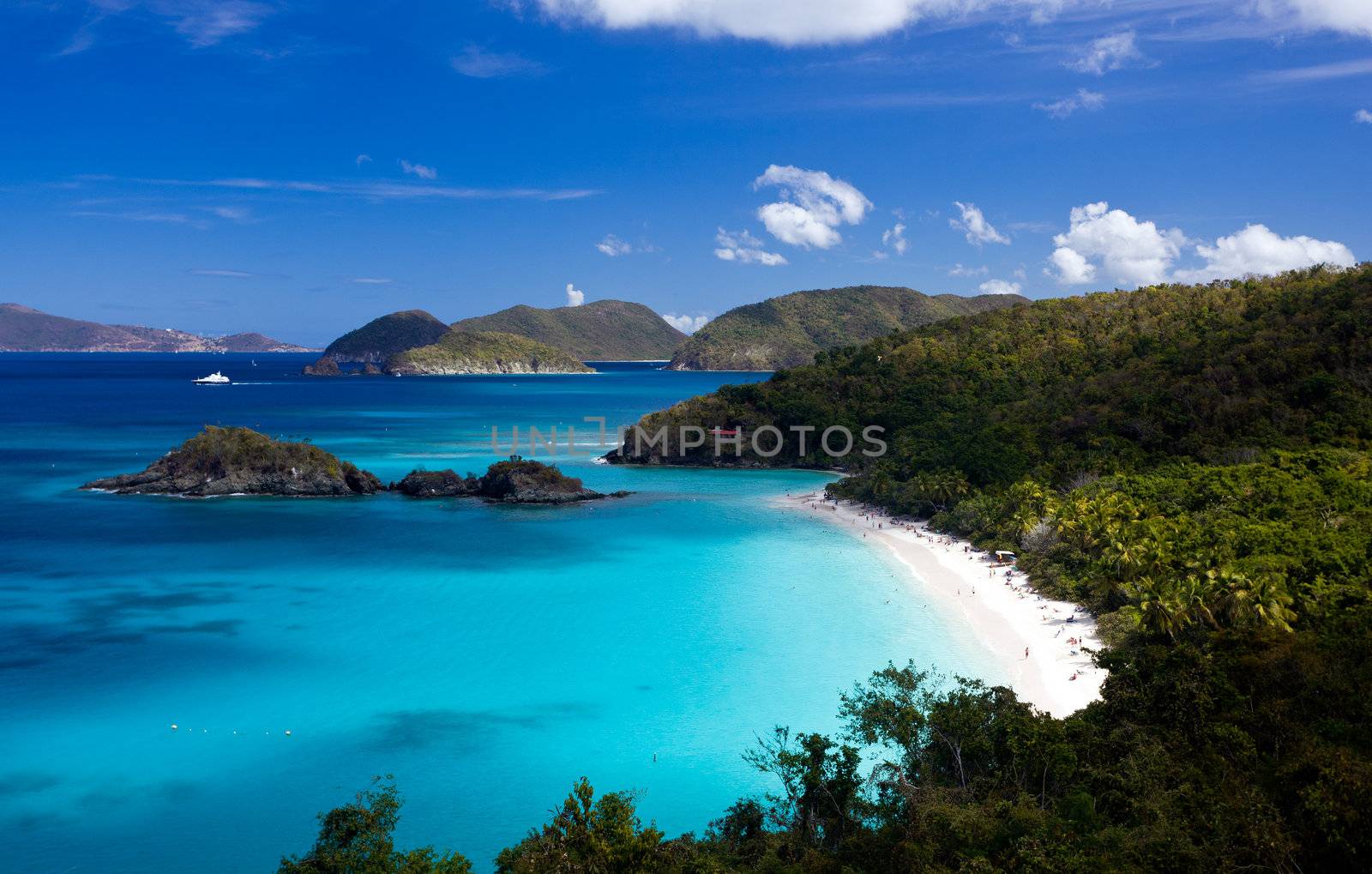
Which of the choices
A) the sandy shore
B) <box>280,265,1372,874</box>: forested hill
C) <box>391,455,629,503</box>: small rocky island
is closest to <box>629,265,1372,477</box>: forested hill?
<box>280,265,1372,874</box>: forested hill

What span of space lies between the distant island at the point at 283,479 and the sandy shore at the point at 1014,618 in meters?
24.8

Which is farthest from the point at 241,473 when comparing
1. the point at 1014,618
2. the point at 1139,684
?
the point at 1139,684

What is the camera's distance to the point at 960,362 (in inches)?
3317

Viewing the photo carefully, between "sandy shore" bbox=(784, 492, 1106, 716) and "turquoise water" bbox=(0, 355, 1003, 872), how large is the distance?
129 centimetres

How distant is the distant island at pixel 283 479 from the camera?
61.1m

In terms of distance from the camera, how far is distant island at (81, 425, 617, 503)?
61094 millimetres

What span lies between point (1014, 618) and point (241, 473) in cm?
5435

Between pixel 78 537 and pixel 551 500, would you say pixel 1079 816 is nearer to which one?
pixel 551 500

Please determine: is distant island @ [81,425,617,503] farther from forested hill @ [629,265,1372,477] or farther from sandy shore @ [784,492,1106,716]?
sandy shore @ [784,492,1106,716]

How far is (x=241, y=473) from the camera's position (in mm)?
62312

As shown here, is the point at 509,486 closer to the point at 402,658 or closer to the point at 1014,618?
the point at 402,658

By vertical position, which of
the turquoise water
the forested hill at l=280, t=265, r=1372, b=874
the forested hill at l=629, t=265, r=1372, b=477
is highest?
the forested hill at l=629, t=265, r=1372, b=477

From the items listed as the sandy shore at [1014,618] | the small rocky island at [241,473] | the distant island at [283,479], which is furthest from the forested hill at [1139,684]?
the small rocky island at [241,473]

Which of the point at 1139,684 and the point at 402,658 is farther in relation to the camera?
the point at 402,658
